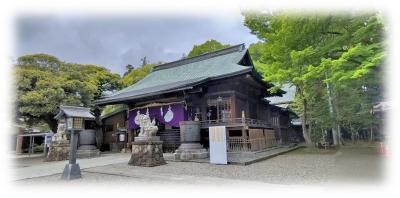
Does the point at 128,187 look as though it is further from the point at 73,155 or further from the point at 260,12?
the point at 260,12

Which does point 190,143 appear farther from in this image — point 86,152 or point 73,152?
point 86,152

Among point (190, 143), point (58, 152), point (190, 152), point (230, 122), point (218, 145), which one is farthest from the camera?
point (230, 122)

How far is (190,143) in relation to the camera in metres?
11.0

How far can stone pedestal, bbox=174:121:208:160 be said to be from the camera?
10703mm

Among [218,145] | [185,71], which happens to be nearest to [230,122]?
[218,145]

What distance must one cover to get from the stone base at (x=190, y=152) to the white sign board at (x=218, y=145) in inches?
57.0

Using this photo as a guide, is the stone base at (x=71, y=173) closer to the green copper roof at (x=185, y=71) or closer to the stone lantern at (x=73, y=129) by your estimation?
the stone lantern at (x=73, y=129)

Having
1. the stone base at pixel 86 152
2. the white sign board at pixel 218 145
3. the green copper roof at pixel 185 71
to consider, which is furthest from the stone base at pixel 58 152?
the white sign board at pixel 218 145

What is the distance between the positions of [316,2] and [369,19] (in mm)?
1831

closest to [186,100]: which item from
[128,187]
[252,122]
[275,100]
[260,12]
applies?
[252,122]

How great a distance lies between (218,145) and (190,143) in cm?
195

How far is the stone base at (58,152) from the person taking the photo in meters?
13.1

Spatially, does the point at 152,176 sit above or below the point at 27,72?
below

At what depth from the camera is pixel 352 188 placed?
4969 millimetres
